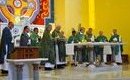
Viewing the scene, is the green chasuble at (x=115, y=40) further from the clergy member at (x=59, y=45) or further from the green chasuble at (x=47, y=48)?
the green chasuble at (x=47, y=48)

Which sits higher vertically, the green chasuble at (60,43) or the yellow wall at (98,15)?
the yellow wall at (98,15)

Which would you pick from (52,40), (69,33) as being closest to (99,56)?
(52,40)

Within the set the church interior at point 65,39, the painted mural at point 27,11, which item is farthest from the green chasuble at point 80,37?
the painted mural at point 27,11

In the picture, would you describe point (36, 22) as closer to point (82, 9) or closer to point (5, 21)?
point (5, 21)

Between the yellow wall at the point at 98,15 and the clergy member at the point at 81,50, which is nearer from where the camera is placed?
the clergy member at the point at 81,50

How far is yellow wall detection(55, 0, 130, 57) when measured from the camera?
1877 cm

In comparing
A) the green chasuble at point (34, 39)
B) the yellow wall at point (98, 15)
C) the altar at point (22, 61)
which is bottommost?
the altar at point (22, 61)

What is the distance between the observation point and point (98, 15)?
2002 centimetres

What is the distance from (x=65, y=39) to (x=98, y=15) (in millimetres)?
4854

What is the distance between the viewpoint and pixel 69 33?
1878 cm

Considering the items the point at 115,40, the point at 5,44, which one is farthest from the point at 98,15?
the point at 5,44

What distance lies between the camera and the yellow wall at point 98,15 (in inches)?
739

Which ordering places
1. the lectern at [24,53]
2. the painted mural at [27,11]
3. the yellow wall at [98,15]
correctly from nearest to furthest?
1. the lectern at [24,53]
2. the painted mural at [27,11]
3. the yellow wall at [98,15]

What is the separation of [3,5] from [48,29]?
11.0 ft
